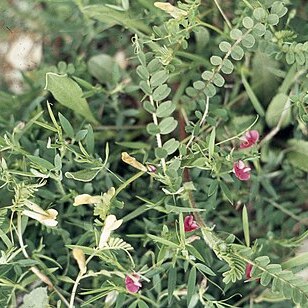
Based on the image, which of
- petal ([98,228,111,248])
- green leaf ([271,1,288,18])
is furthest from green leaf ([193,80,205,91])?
petal ([98,228,111,248])

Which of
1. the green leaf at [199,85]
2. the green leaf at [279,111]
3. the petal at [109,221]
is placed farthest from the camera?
the green leaf at [279,111]

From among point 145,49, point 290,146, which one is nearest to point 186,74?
point 145,49

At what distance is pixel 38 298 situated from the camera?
89cm

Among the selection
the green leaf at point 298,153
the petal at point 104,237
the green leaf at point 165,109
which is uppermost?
the green leaf at point 165,109

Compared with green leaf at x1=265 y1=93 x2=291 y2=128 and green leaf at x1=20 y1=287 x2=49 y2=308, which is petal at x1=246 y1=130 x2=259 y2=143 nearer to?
green leaf at x1=265 y1=93 x2=291 y2=128

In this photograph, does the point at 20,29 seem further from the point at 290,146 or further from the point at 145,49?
the point at 290,146

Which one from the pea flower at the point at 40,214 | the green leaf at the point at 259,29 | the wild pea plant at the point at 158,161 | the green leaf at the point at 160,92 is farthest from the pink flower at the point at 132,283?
the green leaf at the point at 259,29

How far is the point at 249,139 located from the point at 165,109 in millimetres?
128

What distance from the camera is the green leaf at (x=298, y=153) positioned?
1.04m

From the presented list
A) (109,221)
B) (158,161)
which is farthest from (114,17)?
(109,221)

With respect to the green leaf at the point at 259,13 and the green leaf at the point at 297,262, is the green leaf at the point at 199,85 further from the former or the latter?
the green leaf at the point at 297,262

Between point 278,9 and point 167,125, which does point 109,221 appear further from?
point 278,9

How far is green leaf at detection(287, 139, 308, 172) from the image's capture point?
3.43 feet

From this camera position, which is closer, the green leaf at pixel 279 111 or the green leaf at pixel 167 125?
the green leaf at pixel 167 125
